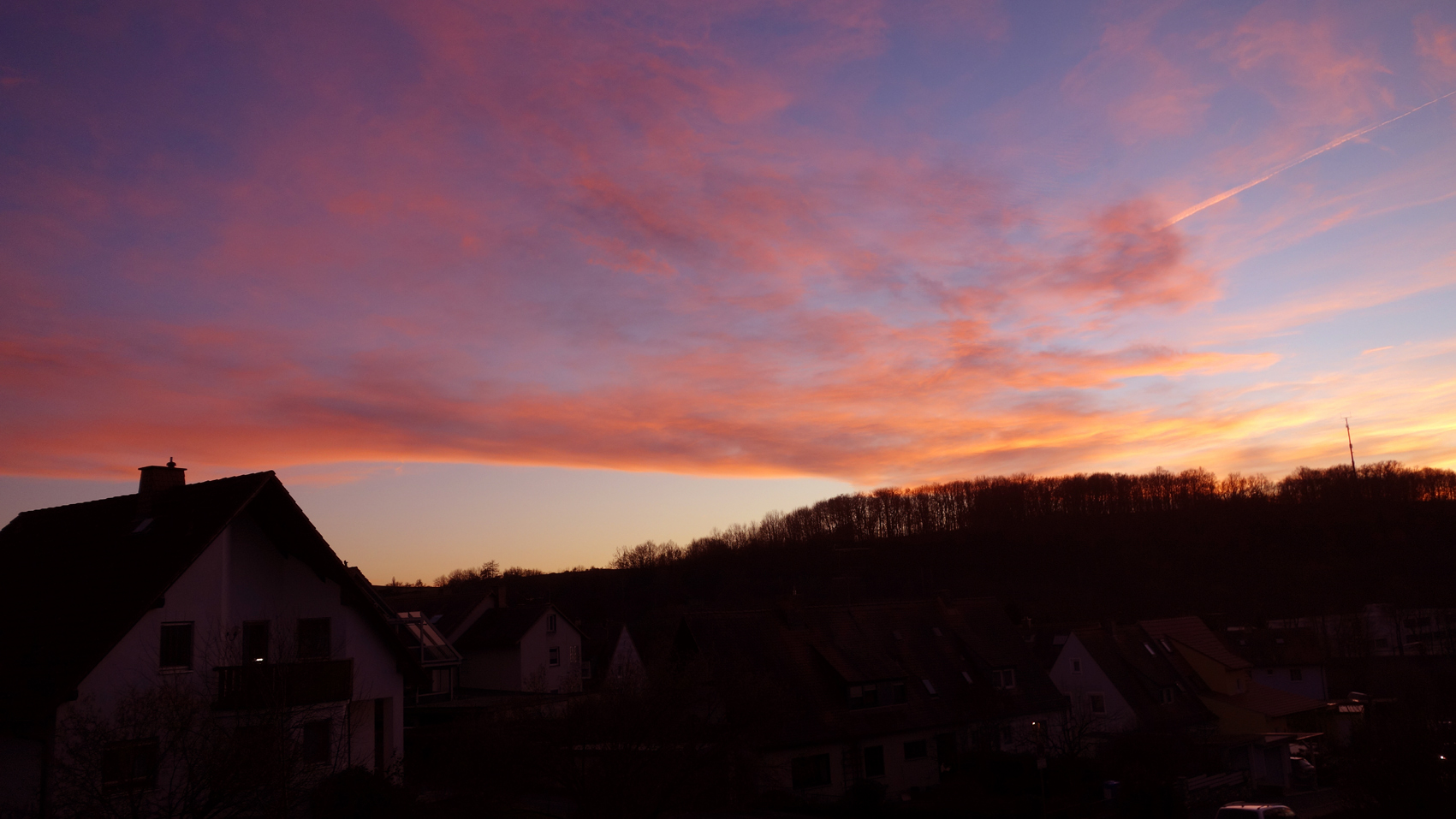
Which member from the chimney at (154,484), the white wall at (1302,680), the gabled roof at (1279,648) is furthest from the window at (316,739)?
the white wall at (1302,680)

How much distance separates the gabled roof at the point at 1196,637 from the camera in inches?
2229

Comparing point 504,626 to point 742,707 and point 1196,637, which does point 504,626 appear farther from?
point 1196,637

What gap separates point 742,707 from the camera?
101 ft

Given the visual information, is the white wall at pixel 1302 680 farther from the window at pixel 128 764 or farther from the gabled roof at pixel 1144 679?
the window at pixel 128 764

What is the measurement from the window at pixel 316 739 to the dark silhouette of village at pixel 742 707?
0.19 feet

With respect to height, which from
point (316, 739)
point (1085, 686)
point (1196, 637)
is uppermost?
point (316, 739)

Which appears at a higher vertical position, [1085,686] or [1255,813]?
[1085,686]

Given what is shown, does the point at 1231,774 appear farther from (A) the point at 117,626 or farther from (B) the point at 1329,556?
(B) the point at 1329,556

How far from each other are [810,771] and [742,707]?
27.7ft

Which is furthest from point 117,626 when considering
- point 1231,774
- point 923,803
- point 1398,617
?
point 1398,617

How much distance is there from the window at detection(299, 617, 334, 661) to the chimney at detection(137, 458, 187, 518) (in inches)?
181

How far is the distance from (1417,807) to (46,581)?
32879mm

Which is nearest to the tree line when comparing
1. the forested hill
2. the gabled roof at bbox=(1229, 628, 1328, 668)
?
the forested hill

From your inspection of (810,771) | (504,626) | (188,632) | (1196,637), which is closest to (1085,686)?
(1196,637)
